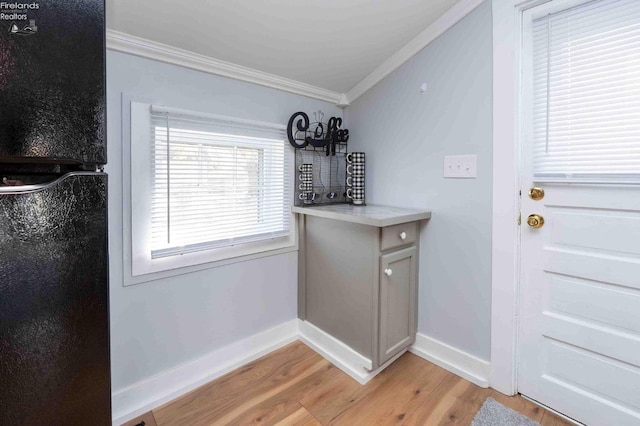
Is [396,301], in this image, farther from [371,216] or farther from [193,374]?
[193,374]

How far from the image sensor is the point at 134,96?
1358 millimetres

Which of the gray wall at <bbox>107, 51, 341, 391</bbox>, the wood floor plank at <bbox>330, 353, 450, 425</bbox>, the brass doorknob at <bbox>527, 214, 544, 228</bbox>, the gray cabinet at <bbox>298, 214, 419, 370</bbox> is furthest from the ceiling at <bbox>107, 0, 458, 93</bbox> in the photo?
the wood floor plank at <bbox>330, 353, 450, 425</bbox>

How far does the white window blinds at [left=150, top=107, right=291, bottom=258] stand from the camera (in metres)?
1.46

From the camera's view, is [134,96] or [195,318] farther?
[195,318]

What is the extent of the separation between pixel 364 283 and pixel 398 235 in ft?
1.08

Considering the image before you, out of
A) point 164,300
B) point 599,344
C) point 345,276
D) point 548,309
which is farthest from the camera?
point 345,276

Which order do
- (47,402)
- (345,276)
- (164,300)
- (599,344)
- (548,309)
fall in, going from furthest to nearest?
1. (345,276)
2. (164,300)
3. (548,309)
4. (599,344)
5. (47,402)

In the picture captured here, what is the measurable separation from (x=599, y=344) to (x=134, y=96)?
2355 mm

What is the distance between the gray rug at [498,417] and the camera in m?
1.33

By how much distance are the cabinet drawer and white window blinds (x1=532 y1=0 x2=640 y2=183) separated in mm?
660

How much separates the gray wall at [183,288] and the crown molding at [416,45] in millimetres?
441

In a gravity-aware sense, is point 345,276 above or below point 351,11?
below

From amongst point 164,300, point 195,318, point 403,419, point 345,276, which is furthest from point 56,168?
point 403,419

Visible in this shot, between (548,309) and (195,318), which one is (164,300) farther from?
(548,309)
